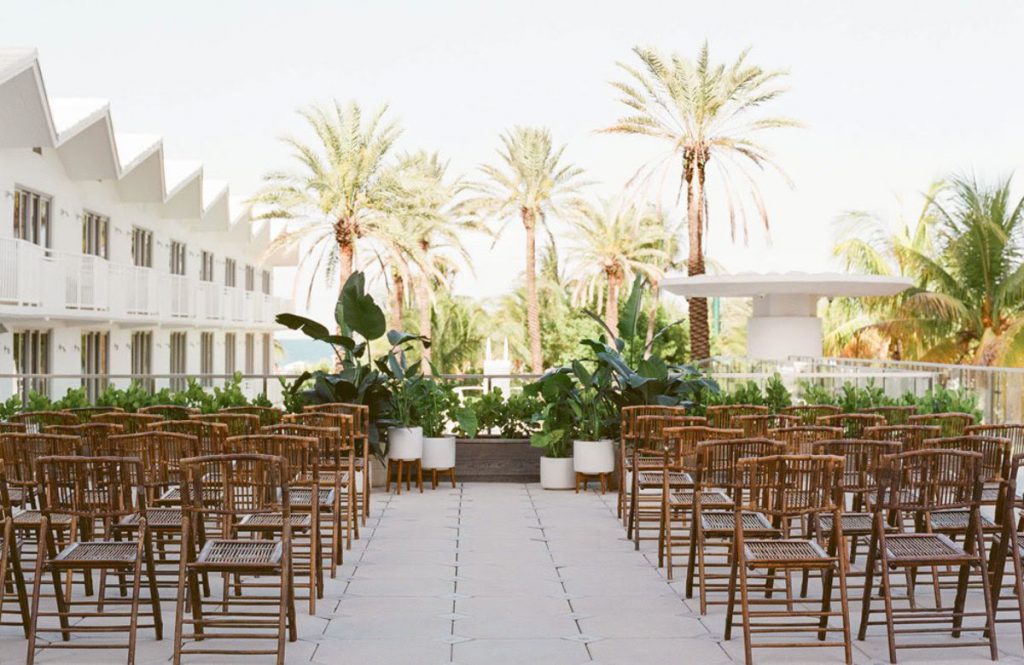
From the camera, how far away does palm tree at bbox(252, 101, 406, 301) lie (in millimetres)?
37641

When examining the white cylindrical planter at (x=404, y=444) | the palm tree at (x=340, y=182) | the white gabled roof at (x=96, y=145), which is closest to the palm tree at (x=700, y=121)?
the palm tree at (x=340, y=182)

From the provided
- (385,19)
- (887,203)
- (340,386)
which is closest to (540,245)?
(887,203)

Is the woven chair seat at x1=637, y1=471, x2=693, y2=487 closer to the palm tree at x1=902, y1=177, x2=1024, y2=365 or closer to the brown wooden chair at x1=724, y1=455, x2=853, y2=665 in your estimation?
the brown wooden chair at x1=724, y1=455, x2=853, y2=665

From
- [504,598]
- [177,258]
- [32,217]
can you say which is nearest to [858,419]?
[504,598]

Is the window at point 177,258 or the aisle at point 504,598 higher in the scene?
the window at point 177,258

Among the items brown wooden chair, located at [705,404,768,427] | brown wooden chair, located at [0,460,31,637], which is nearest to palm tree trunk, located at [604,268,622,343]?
brown wooden chair, located at [705,404,768,427]

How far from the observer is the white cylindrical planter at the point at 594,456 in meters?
14.0

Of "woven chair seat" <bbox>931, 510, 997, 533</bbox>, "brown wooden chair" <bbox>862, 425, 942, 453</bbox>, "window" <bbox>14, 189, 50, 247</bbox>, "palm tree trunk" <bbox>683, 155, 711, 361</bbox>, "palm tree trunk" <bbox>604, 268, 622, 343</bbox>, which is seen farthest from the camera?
"palm tree trunk" <bbox>604, 268, 622, 343</bbox>

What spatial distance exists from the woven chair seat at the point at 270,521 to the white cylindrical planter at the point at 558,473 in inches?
244

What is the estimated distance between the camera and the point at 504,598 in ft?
27.5

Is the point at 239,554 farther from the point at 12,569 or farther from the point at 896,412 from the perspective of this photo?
the point at 896,412

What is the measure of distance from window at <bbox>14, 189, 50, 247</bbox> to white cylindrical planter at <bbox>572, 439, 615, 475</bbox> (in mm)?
15440

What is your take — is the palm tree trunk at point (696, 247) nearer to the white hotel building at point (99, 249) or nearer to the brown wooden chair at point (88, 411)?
the white hotel building at point (99, 249)

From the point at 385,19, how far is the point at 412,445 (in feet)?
242
